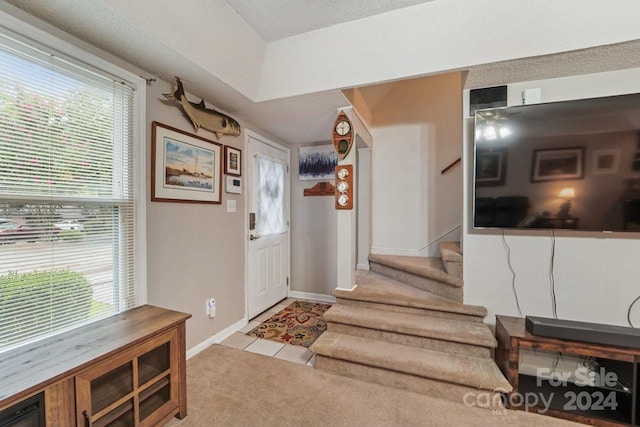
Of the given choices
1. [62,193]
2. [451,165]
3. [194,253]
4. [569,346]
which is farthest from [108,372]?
[451,165]

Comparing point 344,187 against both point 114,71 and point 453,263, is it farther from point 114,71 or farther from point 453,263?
point 114,71

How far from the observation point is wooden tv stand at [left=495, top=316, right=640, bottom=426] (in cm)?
146

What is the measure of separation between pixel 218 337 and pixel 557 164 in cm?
305

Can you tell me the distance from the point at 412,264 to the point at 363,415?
4.67ft

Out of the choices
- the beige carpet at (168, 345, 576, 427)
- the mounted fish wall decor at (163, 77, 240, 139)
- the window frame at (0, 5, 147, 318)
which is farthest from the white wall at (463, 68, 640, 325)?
the window frame at (0, 5, 147, 318)

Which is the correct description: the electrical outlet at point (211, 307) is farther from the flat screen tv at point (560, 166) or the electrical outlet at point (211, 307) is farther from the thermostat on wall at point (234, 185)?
the flat screen tv at point (560, 166)

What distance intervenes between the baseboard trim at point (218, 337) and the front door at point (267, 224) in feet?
0.57

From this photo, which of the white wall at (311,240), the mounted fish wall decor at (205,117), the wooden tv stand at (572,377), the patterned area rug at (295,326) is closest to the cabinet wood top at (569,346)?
the wooden tv stand at (572,377)

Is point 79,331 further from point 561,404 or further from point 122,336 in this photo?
point 561,404

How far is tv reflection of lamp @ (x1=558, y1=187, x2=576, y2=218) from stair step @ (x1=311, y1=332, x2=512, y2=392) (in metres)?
1.12

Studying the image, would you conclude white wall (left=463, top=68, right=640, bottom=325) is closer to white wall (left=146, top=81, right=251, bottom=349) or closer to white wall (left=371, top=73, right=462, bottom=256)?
white wall (left=371, top=73, right=462, bottom=256)

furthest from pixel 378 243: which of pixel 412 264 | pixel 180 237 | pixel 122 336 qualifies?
pixel 122 336

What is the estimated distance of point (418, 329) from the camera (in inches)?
74.4

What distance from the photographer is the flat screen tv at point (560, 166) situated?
5.27 ft
